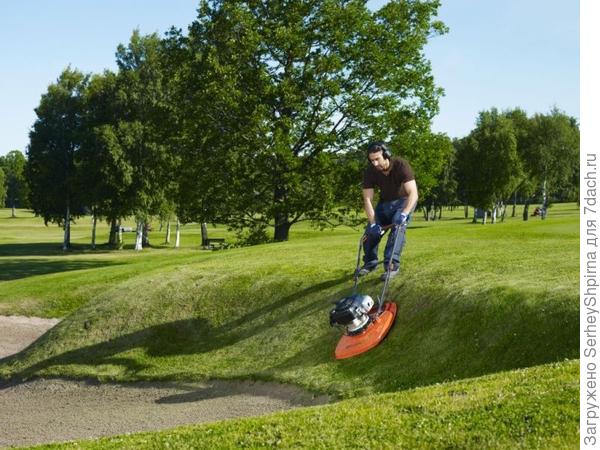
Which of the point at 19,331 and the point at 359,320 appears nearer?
the point at 359,320

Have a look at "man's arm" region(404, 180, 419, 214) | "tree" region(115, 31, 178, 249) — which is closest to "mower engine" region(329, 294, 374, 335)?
"man's arm" region(404, 180, 419, 214)

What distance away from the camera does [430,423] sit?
10.7 m

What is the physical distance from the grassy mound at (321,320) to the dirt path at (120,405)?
581 mm

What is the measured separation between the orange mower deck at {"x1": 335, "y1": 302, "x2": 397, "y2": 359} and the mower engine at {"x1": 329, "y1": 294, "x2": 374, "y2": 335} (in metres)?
0.74

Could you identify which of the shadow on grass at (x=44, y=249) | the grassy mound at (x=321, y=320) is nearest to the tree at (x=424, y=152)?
the grassy mound at (x=321, y=320)

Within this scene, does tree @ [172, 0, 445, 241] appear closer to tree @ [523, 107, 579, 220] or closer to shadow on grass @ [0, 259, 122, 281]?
shadow on grass @ [0, 259, 122, 281]

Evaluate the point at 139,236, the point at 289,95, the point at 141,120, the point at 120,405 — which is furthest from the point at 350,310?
the point at 139,236

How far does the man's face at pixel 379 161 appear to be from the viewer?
1556 cm

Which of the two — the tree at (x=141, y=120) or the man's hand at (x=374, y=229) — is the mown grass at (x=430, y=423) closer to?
the man's hand at (x=374, y=229)

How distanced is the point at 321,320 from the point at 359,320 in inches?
226

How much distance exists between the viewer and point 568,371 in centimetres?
1192

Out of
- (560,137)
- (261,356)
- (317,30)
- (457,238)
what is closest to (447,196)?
(560,137)

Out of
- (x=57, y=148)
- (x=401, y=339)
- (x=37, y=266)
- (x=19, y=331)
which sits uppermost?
(x=57, y=148)

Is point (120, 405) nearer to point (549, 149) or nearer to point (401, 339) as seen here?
point (401, 339)
